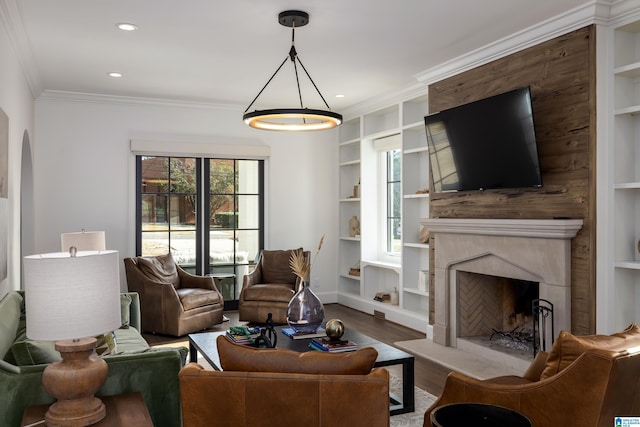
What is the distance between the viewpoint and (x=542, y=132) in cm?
400

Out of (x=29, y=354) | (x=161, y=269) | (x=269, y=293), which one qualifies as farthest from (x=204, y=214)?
(x=29, y=354)

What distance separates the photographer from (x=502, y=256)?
4.26m

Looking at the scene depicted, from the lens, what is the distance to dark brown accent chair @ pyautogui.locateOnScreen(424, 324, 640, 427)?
1962 mm

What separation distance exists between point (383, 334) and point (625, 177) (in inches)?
111

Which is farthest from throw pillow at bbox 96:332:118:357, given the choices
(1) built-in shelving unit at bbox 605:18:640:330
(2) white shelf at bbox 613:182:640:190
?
(2) white shelf at bbox 613:182:640:190

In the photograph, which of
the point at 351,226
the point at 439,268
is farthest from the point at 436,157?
the point at 351,226

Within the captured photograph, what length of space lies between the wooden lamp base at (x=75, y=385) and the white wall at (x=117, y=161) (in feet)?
14.5

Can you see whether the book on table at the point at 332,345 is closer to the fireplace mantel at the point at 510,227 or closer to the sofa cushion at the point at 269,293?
the fireplace mantel at the point at 510,227

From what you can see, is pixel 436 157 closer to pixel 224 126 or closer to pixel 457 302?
pixel 457 302

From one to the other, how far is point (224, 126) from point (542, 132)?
13.0ft

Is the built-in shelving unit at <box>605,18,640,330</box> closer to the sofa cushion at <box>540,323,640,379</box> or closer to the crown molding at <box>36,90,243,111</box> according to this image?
the sofa cushion at <box>540,323,640,379</box>

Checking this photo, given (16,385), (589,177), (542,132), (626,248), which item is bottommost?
(16,385)

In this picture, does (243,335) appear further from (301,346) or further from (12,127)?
(12,127)

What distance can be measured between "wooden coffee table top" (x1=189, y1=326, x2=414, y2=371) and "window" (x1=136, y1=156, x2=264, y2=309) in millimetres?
2671
